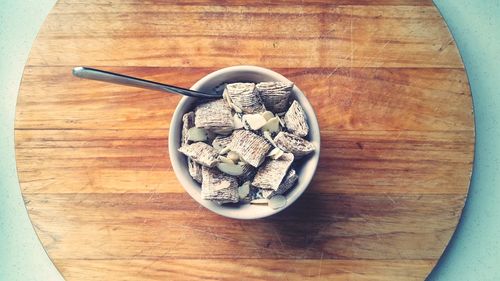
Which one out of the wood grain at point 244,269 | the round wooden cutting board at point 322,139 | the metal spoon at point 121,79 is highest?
the metal spoon at point 121,79

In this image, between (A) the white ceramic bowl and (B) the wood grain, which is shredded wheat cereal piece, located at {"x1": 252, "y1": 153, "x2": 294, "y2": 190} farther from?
(B) the wood grain

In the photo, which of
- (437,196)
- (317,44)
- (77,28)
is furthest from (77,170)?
(437,196)

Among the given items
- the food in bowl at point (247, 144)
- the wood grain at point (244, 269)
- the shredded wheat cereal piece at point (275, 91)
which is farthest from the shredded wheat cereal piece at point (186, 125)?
the wood grain at point (244, 269)

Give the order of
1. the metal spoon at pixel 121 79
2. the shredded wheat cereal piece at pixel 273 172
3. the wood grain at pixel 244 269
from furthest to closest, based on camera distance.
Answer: the wood grain at pixel 244 269 → the shredded wheat cereal piece at pixel 273 172 → the metal spoon at pixel 121 79

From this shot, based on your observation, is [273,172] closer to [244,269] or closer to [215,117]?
[215,117]

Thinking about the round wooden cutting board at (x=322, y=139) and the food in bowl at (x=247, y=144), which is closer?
the food in bowl at (x=247, y=144)

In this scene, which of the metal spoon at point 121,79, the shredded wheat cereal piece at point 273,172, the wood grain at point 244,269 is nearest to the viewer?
the metal spoon at point 121,79

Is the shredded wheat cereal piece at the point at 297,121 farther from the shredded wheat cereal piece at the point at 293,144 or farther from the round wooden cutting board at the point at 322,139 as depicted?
the round wooden cutting board at the point at 322,139

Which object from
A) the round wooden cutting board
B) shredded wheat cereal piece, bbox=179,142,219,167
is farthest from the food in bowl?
the round wooden cutting board
